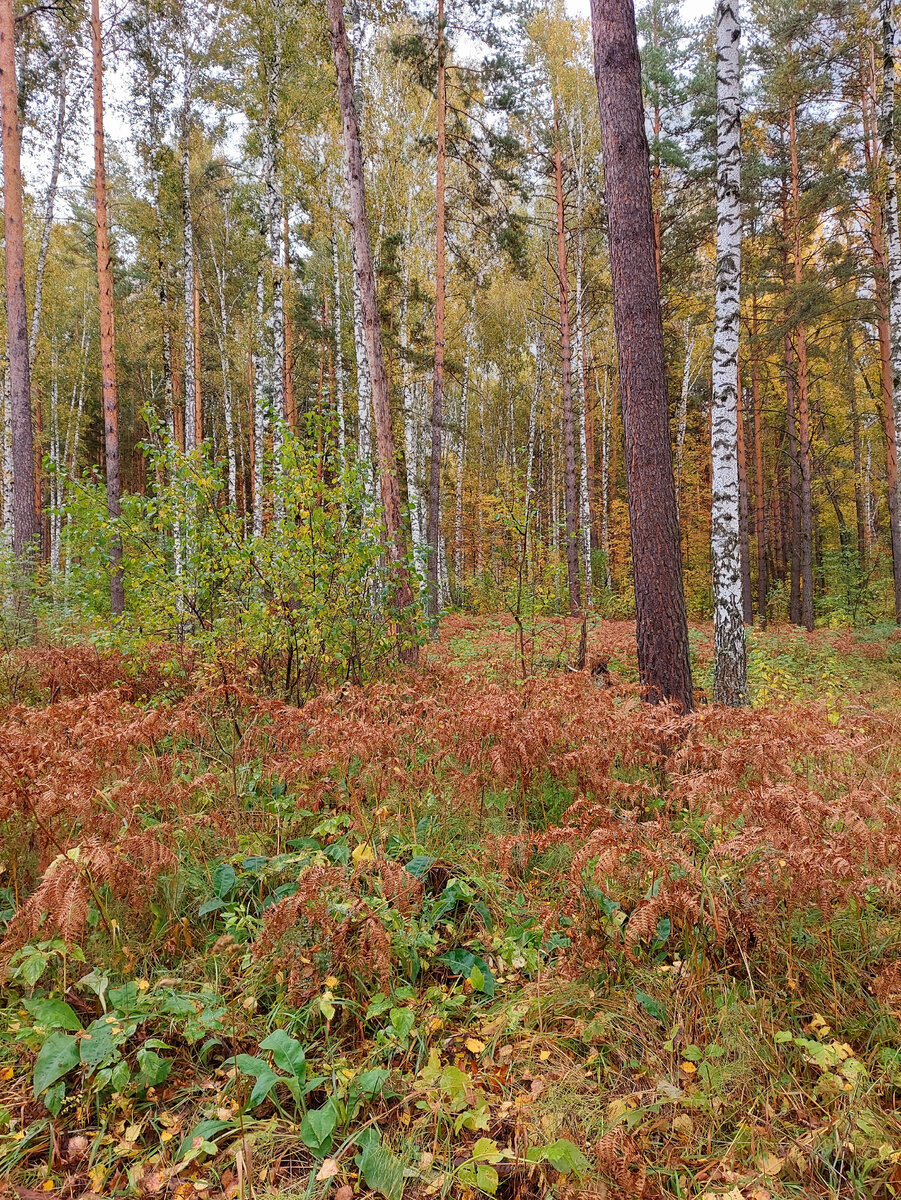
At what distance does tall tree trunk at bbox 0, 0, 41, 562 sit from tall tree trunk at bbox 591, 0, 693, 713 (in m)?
9.03

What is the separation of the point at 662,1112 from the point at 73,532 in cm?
598

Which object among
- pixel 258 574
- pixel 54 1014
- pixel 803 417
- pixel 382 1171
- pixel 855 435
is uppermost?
pixel 855 435

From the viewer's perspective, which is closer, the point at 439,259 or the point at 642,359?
the point at 642,359

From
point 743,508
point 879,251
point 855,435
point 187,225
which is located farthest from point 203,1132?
point 855,435

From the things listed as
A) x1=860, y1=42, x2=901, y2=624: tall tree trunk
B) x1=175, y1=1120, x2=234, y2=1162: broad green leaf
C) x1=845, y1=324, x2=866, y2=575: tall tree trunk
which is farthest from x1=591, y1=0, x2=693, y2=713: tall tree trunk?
x1=845, y1=324, x2=866, y2=575: tall tree trunk

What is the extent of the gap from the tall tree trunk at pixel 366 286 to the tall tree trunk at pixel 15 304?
553cm

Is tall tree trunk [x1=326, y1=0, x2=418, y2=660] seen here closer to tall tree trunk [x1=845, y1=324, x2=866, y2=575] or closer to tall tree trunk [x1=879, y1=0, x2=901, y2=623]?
tall tree trunk [x1=879, y1=0, x2=901, y2=623]

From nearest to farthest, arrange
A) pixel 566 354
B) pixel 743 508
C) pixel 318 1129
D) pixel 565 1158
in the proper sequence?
pixel 565 1158
pixel 318 1129
pixel 566 354
pixel 743 508

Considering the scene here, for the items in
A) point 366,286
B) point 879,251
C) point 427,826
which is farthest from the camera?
point 879,251

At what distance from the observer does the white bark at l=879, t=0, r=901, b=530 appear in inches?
370

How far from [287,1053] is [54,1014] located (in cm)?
83

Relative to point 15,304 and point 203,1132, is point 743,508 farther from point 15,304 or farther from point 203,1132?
point 203,1132

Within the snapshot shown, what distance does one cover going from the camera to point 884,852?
2336 mm

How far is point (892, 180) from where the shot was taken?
9.71m
